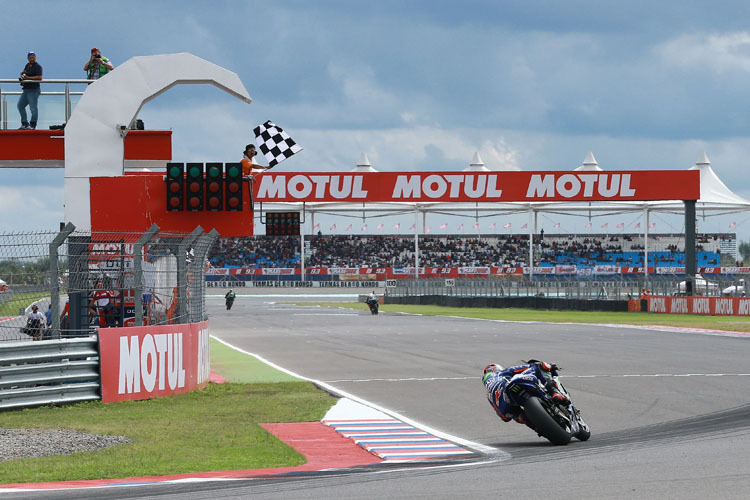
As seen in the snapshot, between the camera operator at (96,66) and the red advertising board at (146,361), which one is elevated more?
the camera operator at (96,66)

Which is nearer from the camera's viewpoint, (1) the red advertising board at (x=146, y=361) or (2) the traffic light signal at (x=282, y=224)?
(1) the red advertising board at (x=146, y=361)

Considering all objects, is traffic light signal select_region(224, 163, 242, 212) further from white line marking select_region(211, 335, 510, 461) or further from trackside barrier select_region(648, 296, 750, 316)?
trackside barrier select_region(648, 296, 750, 316)

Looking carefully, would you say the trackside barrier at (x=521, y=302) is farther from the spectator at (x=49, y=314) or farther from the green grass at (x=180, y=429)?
the spectator at (x=49, y=314)

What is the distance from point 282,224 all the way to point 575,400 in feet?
59.7

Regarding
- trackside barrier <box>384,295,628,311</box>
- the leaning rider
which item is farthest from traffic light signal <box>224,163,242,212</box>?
trackside barrier <box>384,295,628,311</box>

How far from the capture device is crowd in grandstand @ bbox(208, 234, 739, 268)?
316 feet

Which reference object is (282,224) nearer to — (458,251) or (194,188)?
(194,188)

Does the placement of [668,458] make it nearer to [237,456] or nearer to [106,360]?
[237,456]

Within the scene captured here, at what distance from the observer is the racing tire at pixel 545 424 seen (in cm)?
916

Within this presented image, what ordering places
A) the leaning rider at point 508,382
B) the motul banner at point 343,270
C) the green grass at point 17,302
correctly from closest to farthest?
the leaning rider at point 508,382 → the green grass at point 17,302 → the motul banner at point 343,270

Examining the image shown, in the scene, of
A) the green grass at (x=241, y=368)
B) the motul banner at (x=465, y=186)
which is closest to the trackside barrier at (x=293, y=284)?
the motul banner at (x=465, y=186)

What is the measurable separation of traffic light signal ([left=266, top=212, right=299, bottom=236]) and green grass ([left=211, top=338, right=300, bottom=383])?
275 inches

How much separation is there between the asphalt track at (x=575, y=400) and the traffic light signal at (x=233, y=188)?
10.7 feet

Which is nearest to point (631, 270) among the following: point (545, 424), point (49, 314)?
point (49, 314)
